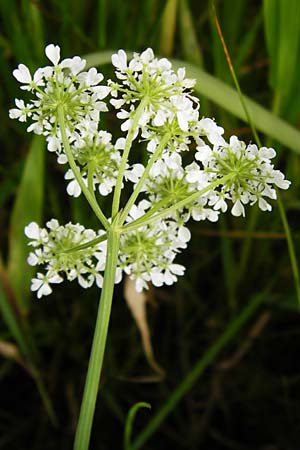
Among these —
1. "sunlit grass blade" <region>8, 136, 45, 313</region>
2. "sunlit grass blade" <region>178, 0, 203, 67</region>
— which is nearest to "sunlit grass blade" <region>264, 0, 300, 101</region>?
"sunlit grass blade" <region>178, 0, 203, 67</region>

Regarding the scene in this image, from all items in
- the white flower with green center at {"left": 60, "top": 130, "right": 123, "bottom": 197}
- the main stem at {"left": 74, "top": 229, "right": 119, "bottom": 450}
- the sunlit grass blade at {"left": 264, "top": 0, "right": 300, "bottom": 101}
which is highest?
the sunlit grass blade at {"left": 264, "top": 0, "right": 300, "bottom": 101}

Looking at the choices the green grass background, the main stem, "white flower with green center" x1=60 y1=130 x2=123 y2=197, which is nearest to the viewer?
the main stem

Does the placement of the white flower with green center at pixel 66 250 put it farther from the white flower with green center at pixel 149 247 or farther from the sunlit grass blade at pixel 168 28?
the sunlit grass blade at pixel 168 28

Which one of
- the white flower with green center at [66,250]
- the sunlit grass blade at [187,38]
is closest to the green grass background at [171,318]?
the sunlit grass blade at [187,38]

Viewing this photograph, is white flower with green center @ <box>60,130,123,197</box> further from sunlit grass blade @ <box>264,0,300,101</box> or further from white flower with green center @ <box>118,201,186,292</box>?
sunlit grass blade @ <box>264,0,300,101</box>

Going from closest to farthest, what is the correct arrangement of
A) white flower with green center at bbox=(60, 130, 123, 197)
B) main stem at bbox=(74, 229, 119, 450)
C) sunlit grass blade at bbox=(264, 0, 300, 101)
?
main stem at bbox=(74, 229, 119, 450)
white flower with green center at bbox=(60, 130, 123, 197)
sunlit grass blade at bbox=(264, 0, 300, 101)

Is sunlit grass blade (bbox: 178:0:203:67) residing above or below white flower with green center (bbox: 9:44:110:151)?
above

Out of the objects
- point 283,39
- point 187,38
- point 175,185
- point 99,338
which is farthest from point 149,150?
point 187,38
